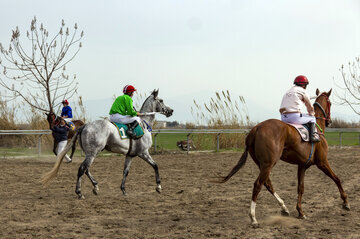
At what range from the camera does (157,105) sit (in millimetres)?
11312

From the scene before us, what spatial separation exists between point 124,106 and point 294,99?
12.7 ft

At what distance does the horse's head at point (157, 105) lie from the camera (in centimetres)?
1116

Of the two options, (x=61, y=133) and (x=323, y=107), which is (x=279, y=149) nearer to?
(x=323, y=107)

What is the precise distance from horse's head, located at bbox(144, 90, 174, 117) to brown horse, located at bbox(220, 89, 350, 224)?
3.60 m

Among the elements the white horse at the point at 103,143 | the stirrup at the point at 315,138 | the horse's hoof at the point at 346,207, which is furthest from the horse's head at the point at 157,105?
the horse's hoof at the point at 346,207

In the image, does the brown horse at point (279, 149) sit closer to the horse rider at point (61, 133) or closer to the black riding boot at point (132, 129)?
the black riding boot at point (132, 129)

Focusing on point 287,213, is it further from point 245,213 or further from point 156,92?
point 156,92

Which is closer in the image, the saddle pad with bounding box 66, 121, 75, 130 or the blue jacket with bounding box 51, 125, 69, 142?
the blue jacket with bounding box 51, 125, 69, 142

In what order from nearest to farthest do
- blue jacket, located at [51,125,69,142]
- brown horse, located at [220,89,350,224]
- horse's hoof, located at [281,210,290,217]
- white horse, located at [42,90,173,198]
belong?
1. brown horse, located at [220,89,350,224]
2. horse's hoof, located at [281,210,290,217]
3. white horse, located at [42,90,173,198]
4. blue jacket, located at [51,125,69,142]

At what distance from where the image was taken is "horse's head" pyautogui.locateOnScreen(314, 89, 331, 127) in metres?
8.92

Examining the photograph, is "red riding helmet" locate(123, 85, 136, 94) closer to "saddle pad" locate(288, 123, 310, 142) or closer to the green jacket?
the green jacket

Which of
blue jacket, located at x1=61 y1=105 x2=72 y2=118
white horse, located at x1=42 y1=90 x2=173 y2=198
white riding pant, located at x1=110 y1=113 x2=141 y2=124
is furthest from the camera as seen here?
blue jacket, located at x1=61 y1=105 x2=72 y2=118

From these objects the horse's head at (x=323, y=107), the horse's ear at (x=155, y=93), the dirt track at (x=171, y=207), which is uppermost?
the horse's ear at (x=155, y=93)

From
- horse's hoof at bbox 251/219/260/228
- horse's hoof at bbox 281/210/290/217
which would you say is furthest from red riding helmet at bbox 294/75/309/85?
horse's hoof at bbox 251/219/260/228
